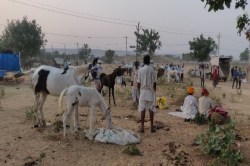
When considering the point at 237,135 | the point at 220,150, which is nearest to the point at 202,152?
the point at 220,150

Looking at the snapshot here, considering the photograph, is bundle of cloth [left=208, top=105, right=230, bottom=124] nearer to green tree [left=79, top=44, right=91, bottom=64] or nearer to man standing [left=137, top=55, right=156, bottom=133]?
man standing [left=137, top=55, right=156, bottom=133]

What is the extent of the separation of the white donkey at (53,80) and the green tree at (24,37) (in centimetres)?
3841

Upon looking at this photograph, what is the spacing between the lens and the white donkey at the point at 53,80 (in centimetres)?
1087

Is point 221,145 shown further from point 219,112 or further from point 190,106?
point 190,106

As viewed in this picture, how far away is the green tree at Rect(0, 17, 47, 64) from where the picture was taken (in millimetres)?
48469

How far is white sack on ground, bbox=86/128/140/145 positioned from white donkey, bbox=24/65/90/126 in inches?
75.5

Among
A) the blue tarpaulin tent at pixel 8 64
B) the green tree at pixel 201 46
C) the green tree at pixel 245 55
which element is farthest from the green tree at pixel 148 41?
the green tree at pixel 245 55

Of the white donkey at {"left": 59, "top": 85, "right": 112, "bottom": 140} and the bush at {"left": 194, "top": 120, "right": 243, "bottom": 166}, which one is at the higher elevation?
the white donkey at {"left": 59, "top": 85, "right": 112, "bottom": 140}

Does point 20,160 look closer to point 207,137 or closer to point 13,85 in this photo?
point 207,137

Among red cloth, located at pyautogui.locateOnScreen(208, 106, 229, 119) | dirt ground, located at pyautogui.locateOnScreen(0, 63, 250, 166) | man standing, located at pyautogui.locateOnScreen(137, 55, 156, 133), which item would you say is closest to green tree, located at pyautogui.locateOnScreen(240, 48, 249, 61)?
red cloth, located at pyautogui.locateOnScreen(208, 106, 229, 119)

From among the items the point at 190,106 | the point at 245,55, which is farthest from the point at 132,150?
the point at 245,55

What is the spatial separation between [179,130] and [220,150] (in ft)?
9.07

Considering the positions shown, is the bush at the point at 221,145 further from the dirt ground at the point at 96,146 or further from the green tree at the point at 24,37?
the green tree at the point at 24,37

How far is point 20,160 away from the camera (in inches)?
311
